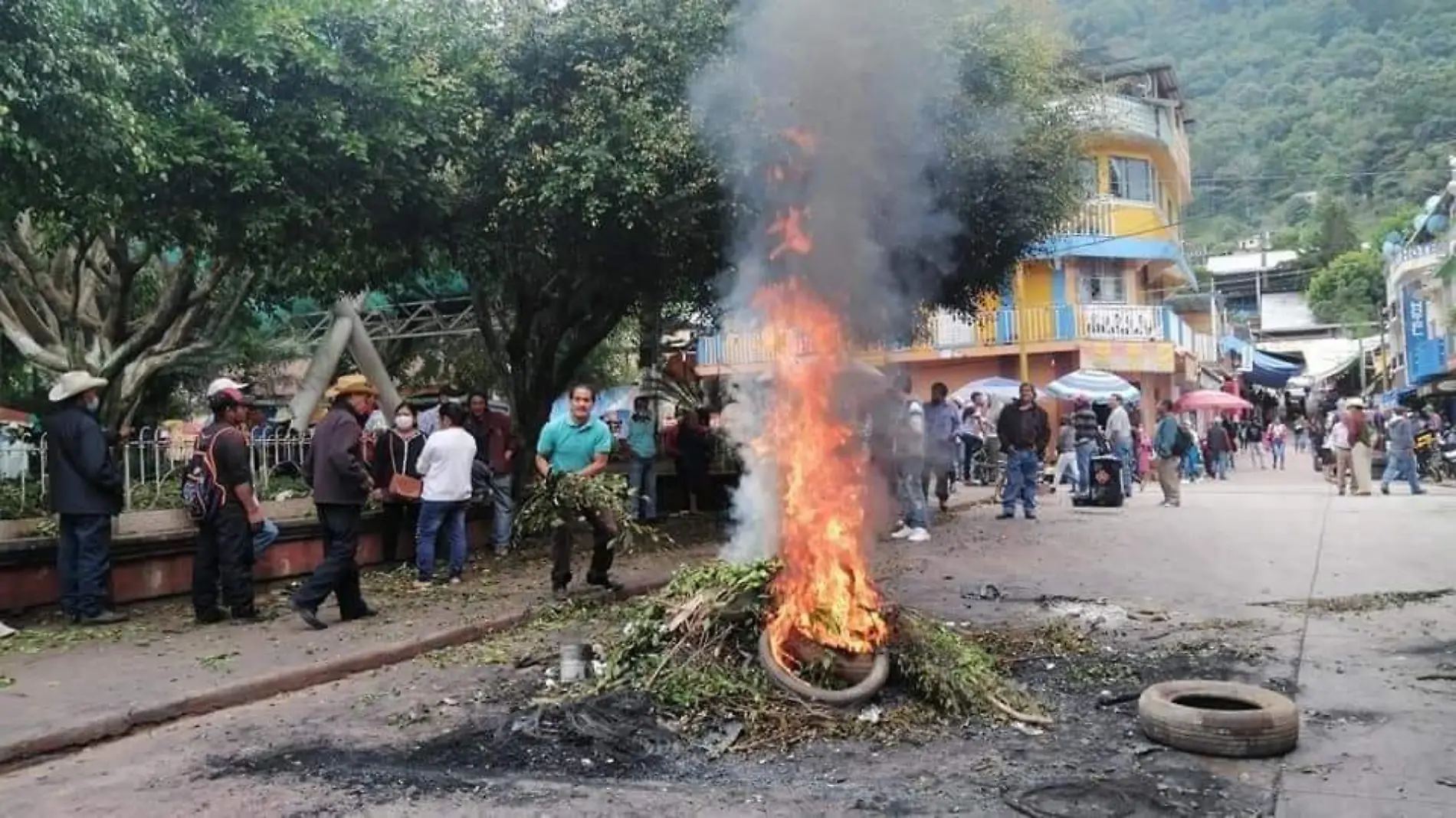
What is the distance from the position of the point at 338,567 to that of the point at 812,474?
12.3ft

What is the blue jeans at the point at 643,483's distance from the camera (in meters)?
15.4

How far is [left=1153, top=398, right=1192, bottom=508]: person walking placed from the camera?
17.2m

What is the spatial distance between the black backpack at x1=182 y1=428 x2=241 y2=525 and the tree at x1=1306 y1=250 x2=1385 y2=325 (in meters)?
60.2

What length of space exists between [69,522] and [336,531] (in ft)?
6.63

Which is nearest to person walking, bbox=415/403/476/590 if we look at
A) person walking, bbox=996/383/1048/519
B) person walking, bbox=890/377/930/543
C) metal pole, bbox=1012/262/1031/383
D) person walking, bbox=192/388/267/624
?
person walking, bbox=192/388/267/624

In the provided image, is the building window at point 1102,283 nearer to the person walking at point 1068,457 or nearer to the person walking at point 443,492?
the person walking at point 1068,457

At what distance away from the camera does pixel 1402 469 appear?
1922 cm

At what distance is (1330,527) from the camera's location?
45.2 feet

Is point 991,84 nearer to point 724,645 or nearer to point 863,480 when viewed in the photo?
point 863,480

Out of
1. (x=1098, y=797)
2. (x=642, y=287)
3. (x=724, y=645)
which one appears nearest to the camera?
(x=1098, y=797)

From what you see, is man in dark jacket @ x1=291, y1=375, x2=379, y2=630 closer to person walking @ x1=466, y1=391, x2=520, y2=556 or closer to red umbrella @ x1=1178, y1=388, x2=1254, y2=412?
person walking @ x1=466, y1=391, x2=520, y2=556

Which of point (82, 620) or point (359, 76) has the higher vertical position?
point (359, 76)

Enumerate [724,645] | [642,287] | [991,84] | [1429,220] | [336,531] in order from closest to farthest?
[724,645] < [336,531] < [991,84] < [642,287] < [1429,220]

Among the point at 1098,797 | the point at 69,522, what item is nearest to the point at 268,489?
the point at 69,522
